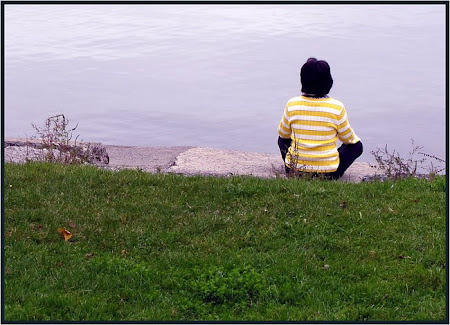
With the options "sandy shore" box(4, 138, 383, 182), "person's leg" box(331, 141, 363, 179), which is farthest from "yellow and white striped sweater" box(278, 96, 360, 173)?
"sandy shore" box(4, 138, 383, 182)

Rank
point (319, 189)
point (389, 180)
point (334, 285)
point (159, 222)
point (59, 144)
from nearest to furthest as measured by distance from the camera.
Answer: point (334, 285)
point (159, 222)
point (319, 189)
point (389, 180)
point (59, 144)

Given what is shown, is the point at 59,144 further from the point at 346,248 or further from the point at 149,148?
the point at 346,248

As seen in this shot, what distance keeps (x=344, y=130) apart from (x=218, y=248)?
3.26m

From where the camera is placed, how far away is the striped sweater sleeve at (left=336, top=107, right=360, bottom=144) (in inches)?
363

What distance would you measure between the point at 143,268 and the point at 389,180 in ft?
11.6

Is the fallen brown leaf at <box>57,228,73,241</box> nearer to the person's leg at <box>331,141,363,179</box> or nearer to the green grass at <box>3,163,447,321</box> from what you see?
the green grass at <box>3,163,447,321</box>

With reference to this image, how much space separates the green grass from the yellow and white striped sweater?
86 centimetres

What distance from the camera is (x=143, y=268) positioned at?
20.5 ft

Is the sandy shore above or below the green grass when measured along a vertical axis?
above

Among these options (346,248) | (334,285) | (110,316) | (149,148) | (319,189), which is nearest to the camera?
(110,316)

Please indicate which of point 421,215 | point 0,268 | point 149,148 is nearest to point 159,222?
point 0,268

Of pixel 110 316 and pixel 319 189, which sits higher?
pixel 319 189

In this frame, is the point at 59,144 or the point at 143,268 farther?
the point at 59,144

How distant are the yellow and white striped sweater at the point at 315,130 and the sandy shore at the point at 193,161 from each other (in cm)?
38
